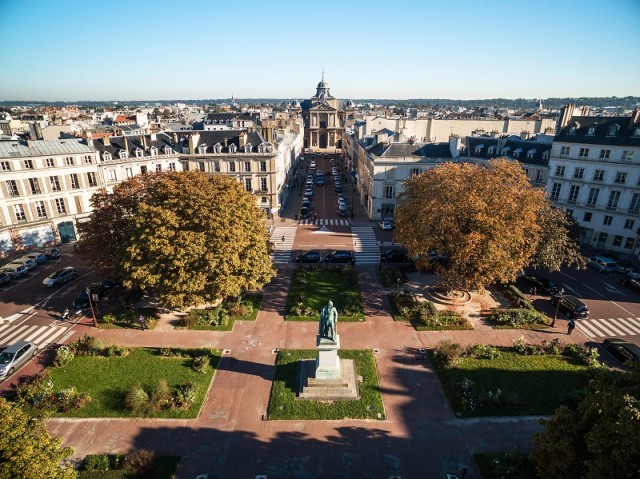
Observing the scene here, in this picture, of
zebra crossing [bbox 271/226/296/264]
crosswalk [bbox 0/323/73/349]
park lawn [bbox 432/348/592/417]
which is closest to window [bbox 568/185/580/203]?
park lawn [bbox 432/348/592/417]

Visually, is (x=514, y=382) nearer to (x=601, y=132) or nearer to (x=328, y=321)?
(x=328, y=321)

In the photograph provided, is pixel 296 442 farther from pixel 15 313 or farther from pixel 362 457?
pixel 15 313

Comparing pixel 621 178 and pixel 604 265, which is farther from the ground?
pixel 621 178

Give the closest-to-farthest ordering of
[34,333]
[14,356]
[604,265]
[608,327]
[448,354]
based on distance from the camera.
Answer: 1. [14,356]
2. [448,354]
3. [34,333]
4. [608,327]
5. [604,265]

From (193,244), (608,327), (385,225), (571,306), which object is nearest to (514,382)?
(571,306)

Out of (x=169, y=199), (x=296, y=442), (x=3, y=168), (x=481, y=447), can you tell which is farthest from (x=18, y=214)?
(x=481, y=447)

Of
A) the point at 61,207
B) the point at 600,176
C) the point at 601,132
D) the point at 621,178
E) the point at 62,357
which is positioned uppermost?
the point at 601,132

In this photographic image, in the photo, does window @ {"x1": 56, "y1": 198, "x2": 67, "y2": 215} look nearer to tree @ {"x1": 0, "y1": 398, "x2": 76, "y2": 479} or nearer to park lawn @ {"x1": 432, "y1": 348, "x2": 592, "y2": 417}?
tree @ {"x1": 0, "y1": 398, "x2": 76, "y2": 479}
